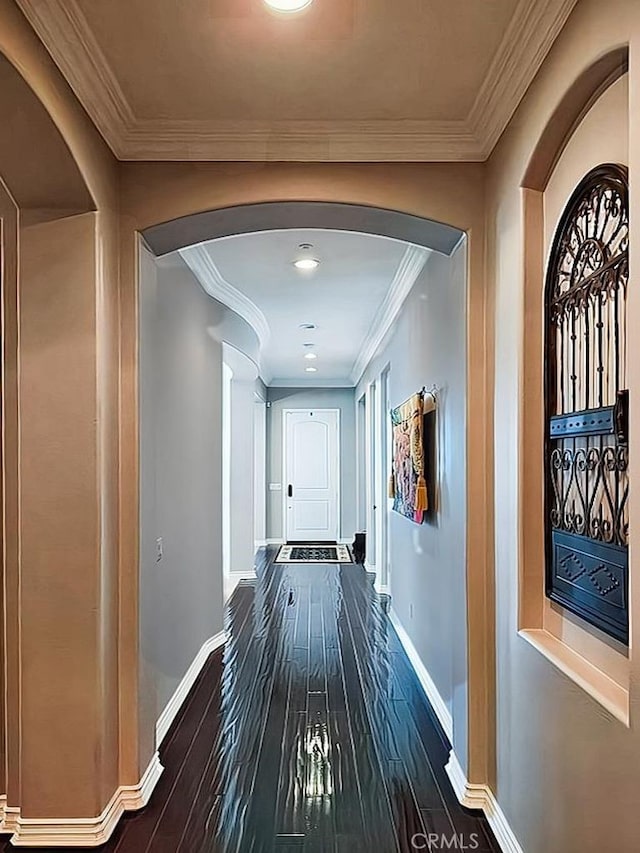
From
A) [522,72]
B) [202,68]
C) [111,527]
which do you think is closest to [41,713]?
[111,527]

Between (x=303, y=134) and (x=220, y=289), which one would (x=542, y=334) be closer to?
(x=303, y=134)

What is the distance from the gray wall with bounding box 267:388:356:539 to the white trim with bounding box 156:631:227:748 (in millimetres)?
6425

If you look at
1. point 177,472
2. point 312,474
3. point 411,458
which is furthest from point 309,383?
point 177,472

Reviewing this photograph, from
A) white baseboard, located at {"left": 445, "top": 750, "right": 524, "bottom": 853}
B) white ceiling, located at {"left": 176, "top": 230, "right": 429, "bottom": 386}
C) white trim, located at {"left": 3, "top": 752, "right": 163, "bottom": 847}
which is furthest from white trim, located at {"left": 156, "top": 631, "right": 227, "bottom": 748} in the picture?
white ceiling, located at {"left": 176, "top": 230, "right": 429, "bottom": 386}

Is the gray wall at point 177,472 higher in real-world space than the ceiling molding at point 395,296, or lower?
lower

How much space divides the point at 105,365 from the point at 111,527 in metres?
0.63

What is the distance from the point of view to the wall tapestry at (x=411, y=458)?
3988 millimetres

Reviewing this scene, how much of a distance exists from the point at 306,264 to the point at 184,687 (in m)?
2.73

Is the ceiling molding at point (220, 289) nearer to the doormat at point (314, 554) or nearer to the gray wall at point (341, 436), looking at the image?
the doormat at point (314, 554)

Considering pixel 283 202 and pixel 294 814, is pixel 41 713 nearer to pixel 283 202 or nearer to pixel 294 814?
pixel 294 814

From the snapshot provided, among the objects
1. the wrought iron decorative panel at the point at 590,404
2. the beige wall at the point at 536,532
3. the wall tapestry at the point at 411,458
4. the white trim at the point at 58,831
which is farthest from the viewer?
the wall tapestry at the point at 411,458

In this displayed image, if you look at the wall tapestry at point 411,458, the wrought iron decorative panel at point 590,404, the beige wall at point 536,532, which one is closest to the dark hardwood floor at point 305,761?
the beige wall at point 536,532

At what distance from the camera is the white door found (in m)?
11.7

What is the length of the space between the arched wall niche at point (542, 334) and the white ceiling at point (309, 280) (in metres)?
1.81
